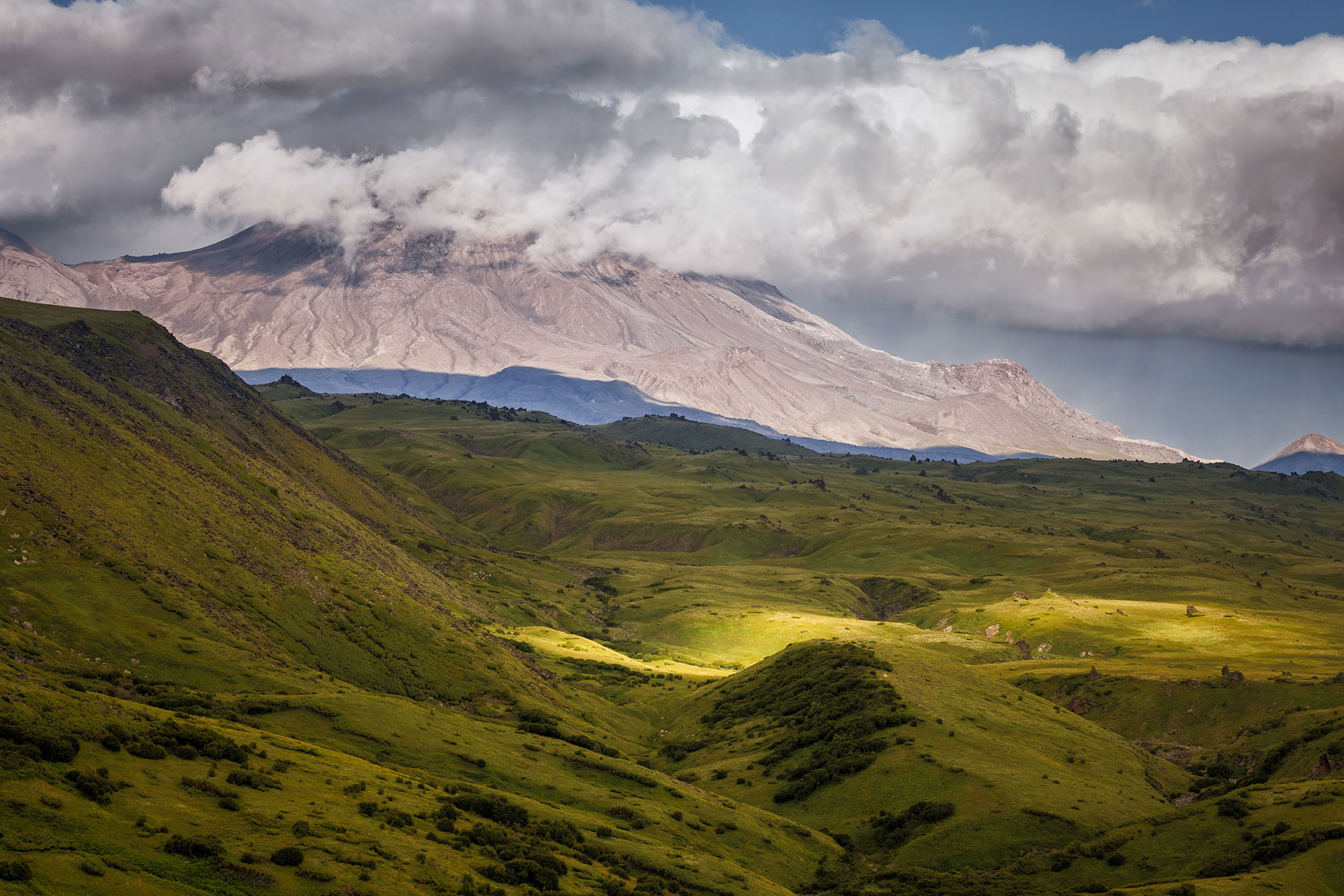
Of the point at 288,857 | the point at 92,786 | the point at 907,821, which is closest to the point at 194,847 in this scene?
the point at 288,857

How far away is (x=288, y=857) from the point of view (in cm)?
3781

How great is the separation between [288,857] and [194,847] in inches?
141

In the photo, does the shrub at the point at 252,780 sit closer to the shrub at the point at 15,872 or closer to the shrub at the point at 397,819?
the shrub at the point at 397,819

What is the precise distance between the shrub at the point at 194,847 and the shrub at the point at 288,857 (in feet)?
6.62

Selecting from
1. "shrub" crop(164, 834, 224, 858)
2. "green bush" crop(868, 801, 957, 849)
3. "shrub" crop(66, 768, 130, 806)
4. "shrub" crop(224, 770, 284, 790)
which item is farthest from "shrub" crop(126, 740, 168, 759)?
"green bush" crop(868, 801, 957, 849)

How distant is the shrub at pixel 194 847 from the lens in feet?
117

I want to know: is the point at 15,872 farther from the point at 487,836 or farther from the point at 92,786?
the point at 487,836

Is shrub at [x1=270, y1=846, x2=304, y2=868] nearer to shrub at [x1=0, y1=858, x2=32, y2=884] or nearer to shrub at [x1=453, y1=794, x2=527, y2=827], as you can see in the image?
shrub at [x1=0, y1=858, x2=32, y2=884]

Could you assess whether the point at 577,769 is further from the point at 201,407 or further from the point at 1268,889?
the point at 201,407

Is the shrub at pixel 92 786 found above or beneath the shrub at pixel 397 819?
above

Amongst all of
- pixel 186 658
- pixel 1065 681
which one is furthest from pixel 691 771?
pixel 1065 681

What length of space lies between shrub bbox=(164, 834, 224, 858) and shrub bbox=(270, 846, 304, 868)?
2.02 m

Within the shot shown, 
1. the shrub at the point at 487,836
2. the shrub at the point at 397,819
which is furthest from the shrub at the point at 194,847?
the shrub at the point at 487,836

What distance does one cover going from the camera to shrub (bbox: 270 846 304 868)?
37.5m
